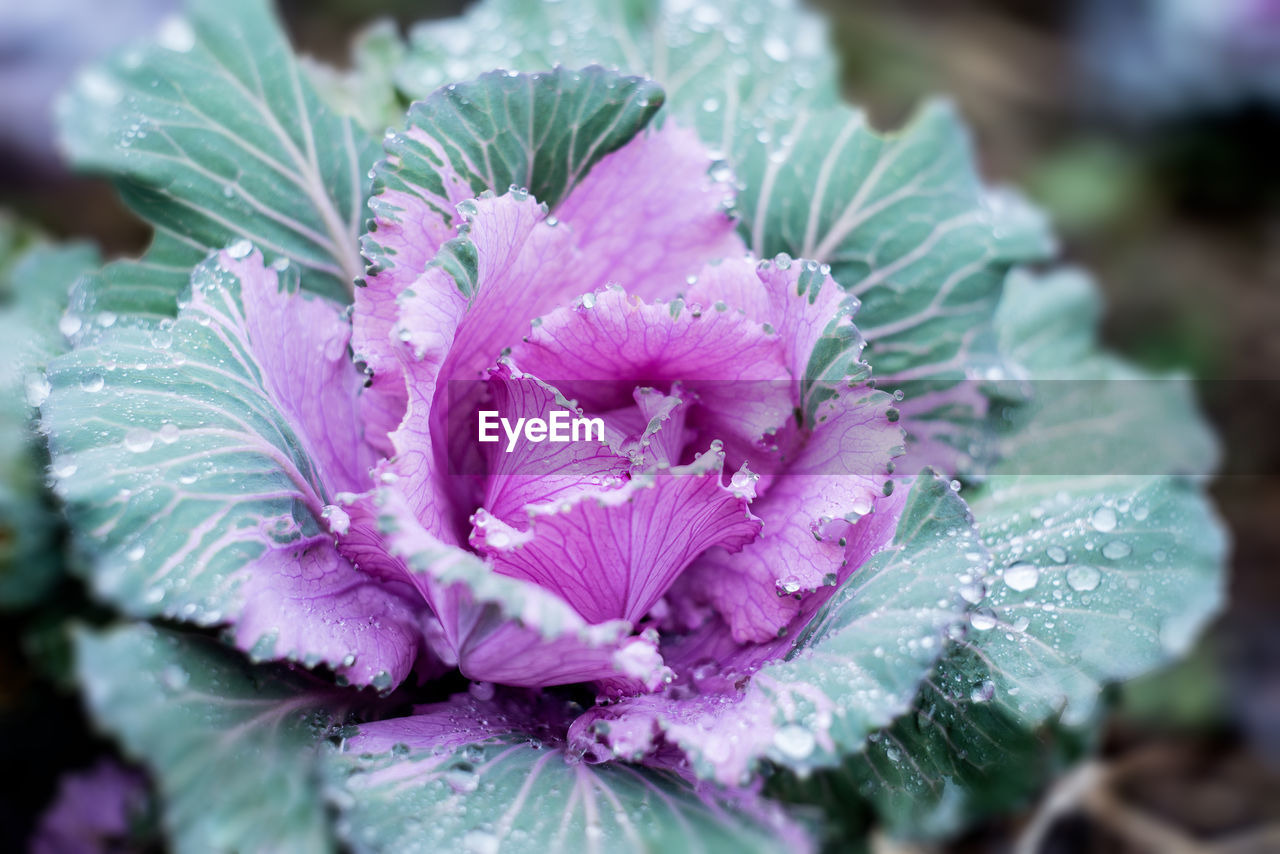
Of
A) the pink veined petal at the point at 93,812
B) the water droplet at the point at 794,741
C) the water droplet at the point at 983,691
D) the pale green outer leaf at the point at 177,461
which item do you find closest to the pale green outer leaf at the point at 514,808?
the water droplet at the point at 794,741

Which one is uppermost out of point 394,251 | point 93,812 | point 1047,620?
point 394,251

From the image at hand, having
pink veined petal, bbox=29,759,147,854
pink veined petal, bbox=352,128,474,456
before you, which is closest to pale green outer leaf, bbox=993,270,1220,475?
pink veined petal, bbox=352,128,474,456

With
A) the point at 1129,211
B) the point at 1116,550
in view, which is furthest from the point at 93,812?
the point at 1129,211

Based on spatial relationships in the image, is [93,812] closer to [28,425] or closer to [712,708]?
[28,425]

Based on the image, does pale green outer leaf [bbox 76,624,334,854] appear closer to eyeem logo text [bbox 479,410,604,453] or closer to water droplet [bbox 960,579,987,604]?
eyeem logo text [bbox 479,410,604,453]

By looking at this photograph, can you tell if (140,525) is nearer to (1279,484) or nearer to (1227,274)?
(1279,484)

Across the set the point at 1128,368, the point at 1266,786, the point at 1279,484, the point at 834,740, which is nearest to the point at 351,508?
the point at 834,740
